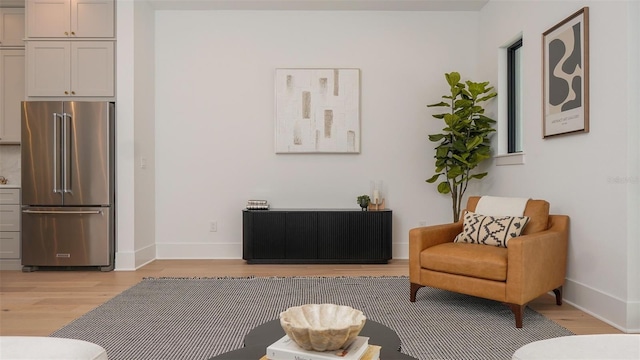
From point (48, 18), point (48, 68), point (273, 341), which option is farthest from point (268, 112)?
point (273, 341)

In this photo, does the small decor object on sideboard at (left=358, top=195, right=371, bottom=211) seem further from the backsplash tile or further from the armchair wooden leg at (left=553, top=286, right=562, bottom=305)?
the backsplash tile

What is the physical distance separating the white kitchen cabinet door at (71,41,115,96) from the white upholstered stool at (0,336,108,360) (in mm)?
3555

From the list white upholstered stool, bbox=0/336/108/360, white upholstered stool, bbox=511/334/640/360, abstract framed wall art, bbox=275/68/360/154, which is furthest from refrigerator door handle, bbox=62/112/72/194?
white upholstered stool, bbox=511/334/640/360

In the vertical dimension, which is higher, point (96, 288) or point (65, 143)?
point (65, 143)

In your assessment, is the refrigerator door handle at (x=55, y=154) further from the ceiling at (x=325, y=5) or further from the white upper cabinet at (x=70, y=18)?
the ceiling at (x=325, y=5)

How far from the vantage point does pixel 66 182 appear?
4.23 m

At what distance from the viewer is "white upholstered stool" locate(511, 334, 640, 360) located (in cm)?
125

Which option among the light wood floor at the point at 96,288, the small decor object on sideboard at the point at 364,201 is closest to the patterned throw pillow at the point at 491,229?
the light wood floor at the point at 96,288

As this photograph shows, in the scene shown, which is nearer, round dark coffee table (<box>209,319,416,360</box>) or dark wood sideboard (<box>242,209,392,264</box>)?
round dark coffee table (<box>209,319,416,360</box>)

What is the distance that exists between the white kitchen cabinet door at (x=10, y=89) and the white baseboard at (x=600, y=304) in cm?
560

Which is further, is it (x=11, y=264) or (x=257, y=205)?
(x=257, y=205)

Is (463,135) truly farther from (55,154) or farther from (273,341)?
(55,154)

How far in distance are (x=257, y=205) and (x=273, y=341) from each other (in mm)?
3320

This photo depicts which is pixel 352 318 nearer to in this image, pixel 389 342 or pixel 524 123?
pixel 389 342
